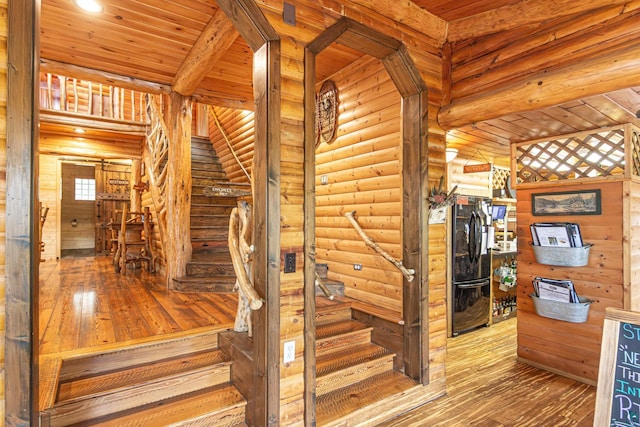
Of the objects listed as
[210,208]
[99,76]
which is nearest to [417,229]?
[210,208]

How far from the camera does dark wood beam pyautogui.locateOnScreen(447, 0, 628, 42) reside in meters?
2.22

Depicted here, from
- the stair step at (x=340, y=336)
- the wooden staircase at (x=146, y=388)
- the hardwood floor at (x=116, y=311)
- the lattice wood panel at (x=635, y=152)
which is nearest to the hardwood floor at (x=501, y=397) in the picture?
the stair step at (x=340, y=336)

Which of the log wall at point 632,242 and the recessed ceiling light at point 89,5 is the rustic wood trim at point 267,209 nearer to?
the recessed ceiling light at point 89,5

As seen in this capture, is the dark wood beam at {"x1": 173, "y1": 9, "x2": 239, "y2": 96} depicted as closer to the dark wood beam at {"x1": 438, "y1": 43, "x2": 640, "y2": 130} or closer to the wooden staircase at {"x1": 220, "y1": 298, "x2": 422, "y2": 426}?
the dark wood beam at {"x1": 438, "y1": 43, "x2": 640, "y2": 130}

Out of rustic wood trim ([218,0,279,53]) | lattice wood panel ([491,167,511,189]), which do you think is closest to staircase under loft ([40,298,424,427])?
rustic wood trim ([218,0,279,53])

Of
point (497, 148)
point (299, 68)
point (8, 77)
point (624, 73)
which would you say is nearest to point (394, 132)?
point (299, 68)

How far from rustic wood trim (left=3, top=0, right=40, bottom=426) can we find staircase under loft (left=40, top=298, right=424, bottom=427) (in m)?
0.54

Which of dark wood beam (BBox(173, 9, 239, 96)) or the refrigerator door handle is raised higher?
dark wood beam (BBox(173, 9, 239, 96))

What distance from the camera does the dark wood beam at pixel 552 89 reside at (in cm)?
198

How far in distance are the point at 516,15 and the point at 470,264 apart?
3003 mm

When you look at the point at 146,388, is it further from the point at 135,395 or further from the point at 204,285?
the point at 204,285

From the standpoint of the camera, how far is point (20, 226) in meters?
1.33

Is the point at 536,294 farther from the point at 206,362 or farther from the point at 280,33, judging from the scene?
the point at 280,33

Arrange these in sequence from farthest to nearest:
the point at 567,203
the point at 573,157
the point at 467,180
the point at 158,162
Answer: the point at 467,180 < the point at 158,162 < the point at 573,157 < the point at 567,203
